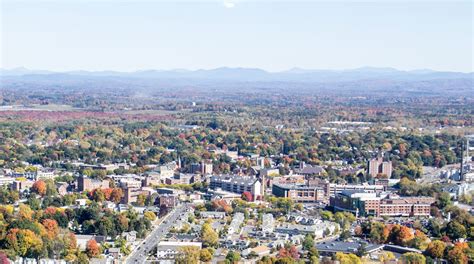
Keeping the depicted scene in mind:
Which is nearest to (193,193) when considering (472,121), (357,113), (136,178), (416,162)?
(136,178)

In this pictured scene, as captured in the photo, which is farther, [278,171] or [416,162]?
[416,162]

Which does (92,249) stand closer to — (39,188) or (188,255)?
(188,255)

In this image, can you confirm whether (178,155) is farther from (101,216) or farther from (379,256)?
(379,256)

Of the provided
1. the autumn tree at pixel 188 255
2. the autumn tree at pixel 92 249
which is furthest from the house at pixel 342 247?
the autumn tree at pixel 92 249

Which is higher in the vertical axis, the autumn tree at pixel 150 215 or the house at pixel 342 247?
the house at pixel 342 247

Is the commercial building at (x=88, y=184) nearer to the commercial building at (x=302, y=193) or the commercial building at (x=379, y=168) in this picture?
the commercial building at (x=302, y=193)

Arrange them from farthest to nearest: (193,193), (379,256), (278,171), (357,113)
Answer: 1. (357,113)
2. (278,171)
3. (193,193)
4. (379,256)

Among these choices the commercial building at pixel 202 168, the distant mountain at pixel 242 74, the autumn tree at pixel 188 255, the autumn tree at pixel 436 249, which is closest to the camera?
the autumn tree at pixel 188 255

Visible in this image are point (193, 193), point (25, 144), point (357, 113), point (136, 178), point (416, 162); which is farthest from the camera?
point (357, 113)
